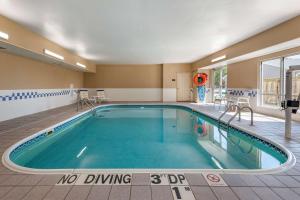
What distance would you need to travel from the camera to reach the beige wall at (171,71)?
11312mm

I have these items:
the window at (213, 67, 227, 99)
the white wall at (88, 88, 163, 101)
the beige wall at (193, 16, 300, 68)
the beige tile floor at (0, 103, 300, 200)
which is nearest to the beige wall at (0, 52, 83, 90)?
the white wall at (88, 88, 163, 101)

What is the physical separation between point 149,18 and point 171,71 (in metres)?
7.51

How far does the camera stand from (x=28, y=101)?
6.14 metres

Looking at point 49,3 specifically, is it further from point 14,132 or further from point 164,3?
point 14,132

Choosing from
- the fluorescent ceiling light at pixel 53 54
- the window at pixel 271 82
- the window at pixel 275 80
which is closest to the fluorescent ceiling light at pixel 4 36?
the fluorescent ceiling light at pixel 53 54

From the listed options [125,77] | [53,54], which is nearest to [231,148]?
[53,54]

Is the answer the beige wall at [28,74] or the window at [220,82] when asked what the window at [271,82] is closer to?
the window at [220,82]

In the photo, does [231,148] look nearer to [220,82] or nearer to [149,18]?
[149,18]

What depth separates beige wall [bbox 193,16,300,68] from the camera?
390cm

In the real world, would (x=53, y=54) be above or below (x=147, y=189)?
above

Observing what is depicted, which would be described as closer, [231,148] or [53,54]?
[231,148]

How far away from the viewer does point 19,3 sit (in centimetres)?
321

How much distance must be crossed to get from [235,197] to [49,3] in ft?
12.3

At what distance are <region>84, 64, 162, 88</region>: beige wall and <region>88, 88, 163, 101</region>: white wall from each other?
0.60 feet
